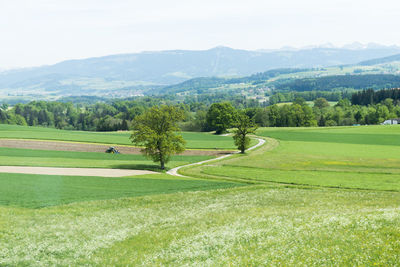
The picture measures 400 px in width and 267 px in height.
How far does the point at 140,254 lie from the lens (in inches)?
842

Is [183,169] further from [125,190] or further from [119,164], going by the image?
[125,190]

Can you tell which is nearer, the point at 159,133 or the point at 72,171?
the point at 72,171

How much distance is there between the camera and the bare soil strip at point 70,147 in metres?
90.9

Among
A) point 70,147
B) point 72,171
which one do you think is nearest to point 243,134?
point 72,171

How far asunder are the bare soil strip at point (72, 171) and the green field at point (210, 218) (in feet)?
16.2

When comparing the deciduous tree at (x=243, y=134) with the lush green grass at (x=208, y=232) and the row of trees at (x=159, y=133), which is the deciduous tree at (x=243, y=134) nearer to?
the row of trees at (x=159, y=133)

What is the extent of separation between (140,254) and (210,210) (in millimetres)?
12022

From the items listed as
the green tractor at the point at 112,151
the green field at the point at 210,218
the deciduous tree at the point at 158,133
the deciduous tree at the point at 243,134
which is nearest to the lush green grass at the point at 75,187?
the green field at the point at 210,218

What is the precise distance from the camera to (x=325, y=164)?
67.6 m

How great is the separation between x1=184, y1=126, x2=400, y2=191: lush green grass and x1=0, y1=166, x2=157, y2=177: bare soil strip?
33.3ft

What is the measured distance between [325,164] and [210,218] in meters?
44.1

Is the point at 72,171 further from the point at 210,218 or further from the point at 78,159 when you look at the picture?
the point at 210,218

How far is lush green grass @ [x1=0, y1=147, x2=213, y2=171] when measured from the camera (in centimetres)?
6794

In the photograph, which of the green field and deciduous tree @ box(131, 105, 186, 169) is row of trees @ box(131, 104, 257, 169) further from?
the green field
